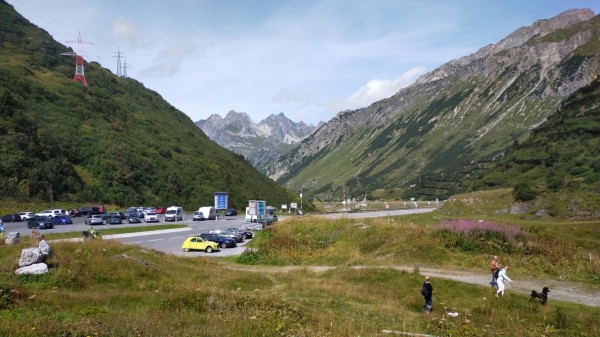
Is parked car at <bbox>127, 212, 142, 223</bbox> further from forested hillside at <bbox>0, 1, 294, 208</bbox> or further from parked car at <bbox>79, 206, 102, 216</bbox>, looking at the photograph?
forested hillside at <bbox>0, 1, 294, 208</bbox>

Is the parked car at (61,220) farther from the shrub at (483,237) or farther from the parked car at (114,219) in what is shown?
the shrub at (483,237)

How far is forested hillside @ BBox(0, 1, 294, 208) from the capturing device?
253 ft

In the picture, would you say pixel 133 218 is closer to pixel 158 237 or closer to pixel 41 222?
pixel 41 222

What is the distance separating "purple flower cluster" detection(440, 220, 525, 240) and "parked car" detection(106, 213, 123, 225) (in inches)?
2006

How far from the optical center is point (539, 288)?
24.7 meters

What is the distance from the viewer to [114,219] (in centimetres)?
6631

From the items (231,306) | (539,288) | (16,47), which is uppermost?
(16,47)

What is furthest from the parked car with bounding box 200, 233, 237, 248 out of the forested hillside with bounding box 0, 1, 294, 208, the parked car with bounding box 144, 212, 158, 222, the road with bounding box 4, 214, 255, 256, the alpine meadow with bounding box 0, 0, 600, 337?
the forested hillside with bounding box 0, 1, 294, 208

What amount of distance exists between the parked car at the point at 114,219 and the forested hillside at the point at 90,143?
1743 cm

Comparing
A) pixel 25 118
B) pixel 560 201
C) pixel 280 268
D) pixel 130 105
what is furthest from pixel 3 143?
pixel 560 201

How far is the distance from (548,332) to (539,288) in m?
10.7

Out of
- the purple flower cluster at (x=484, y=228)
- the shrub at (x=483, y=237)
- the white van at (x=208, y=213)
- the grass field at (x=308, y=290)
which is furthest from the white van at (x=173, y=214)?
the shrub at (x=483, y=237)

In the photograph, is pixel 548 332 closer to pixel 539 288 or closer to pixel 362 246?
pixel 539 288

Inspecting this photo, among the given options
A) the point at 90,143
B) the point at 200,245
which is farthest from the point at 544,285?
the point at 90,143
